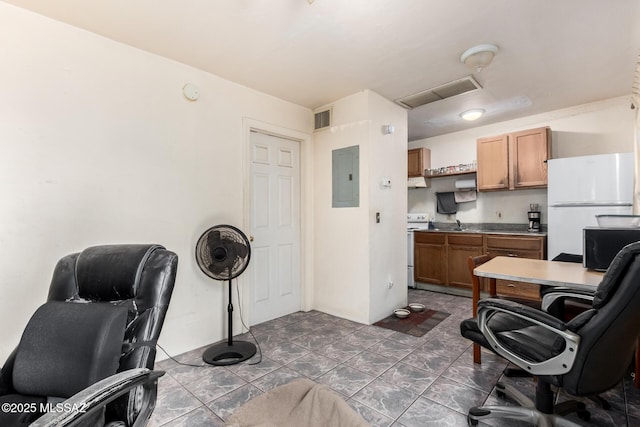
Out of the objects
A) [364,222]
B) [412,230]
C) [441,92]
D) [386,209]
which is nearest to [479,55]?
[441,92]

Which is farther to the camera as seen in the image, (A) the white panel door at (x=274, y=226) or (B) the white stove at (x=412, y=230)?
(B) the white stove at (x=412, y=230)

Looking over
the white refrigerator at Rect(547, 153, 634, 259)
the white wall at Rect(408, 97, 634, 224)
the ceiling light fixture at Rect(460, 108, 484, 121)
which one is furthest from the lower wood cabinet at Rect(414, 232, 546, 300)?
the ceiling light fixture at Rect(460, 108, 484, 121)

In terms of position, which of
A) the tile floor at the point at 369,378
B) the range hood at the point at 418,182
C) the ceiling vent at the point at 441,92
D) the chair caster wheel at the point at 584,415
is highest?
the ceiling vent at the point at 441,92

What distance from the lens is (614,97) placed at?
10.9 ft

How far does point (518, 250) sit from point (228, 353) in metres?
3.52

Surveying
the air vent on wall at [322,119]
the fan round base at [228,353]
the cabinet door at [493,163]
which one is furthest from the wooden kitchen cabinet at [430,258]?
the fan round base at [228,353]

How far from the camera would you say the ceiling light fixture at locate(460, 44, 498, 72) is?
7.40 feet

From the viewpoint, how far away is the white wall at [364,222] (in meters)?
3.08

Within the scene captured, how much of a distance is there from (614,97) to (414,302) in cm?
338

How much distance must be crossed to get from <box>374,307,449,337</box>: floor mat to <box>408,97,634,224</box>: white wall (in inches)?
77.5

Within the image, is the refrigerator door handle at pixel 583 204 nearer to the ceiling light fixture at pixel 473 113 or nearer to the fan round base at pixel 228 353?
the ceiling light fixture at pixel 473 113

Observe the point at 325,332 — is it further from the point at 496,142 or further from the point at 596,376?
the point at 496,142

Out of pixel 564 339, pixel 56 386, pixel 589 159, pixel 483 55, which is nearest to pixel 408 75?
pixel 483 55

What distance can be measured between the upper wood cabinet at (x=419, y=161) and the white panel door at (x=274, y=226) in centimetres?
231
